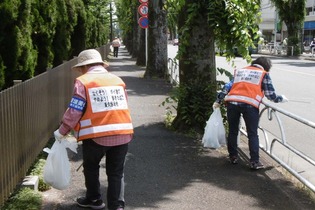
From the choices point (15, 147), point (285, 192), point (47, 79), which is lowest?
point (285, 192)

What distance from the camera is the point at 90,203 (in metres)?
4.57

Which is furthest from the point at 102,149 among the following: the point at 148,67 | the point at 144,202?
the point at 148,67

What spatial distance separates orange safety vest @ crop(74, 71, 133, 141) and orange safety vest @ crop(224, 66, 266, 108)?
7.46ft

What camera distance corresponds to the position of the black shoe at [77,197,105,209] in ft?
14.9

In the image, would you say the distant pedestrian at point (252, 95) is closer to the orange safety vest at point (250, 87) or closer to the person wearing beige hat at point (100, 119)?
the orange safety vest at point (250, 87)

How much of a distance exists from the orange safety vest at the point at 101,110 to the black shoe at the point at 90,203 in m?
0.81

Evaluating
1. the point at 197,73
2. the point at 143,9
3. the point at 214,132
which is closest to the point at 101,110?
the point at 214,132

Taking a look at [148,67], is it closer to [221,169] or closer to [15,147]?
[221,169]

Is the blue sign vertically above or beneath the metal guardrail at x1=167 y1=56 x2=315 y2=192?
above

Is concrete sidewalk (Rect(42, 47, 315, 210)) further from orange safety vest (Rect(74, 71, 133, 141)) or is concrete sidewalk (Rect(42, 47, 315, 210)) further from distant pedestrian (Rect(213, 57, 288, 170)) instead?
orange safety vest (Rect(74, 71, 133, 141))

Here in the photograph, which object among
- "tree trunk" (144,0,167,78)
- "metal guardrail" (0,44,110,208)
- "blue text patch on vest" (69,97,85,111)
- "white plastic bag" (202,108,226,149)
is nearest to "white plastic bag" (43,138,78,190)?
"metal guardrail" (0,44,110,208)

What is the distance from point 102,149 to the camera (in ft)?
13.5

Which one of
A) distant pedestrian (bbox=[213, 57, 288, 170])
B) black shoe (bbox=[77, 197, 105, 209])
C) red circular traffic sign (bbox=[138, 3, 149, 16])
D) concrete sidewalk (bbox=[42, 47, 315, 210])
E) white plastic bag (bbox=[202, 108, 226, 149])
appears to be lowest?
concrete sidewalk (bbox=[42, 47, 315, 210])

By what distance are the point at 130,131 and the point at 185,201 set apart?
3.92 ft
